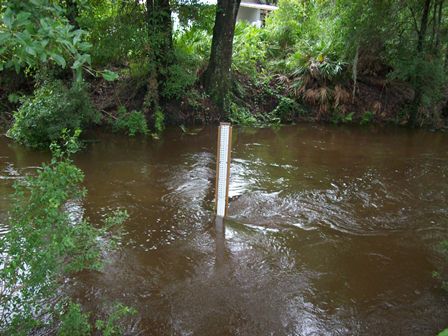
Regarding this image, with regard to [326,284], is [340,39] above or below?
above

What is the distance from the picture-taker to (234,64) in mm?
12742

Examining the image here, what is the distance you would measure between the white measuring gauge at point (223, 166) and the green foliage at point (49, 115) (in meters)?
4.07

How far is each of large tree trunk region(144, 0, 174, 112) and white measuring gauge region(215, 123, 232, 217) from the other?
18.3 ft

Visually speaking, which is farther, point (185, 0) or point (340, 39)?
point (340, 39)

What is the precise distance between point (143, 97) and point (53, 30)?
9022 mm

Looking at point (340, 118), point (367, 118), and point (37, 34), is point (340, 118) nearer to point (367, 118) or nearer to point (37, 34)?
point (367, 118)

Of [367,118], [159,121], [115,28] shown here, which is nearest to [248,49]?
[367,118]

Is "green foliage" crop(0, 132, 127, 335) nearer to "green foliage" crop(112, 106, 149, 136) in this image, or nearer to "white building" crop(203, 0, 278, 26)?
"green foliage" crop(112, 106, 149, 136)

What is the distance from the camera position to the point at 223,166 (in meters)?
5.21

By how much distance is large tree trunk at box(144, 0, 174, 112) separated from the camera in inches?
384

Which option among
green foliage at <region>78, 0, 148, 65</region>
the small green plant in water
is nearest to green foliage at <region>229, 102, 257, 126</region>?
the small green plant in water

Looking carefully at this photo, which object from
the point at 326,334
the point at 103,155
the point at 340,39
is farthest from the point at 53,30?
the point at 340,39

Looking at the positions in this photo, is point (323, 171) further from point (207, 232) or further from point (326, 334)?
point (326, 334)

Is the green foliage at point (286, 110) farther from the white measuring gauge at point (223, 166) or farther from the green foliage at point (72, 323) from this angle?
the green foliage at point (72, 323)
